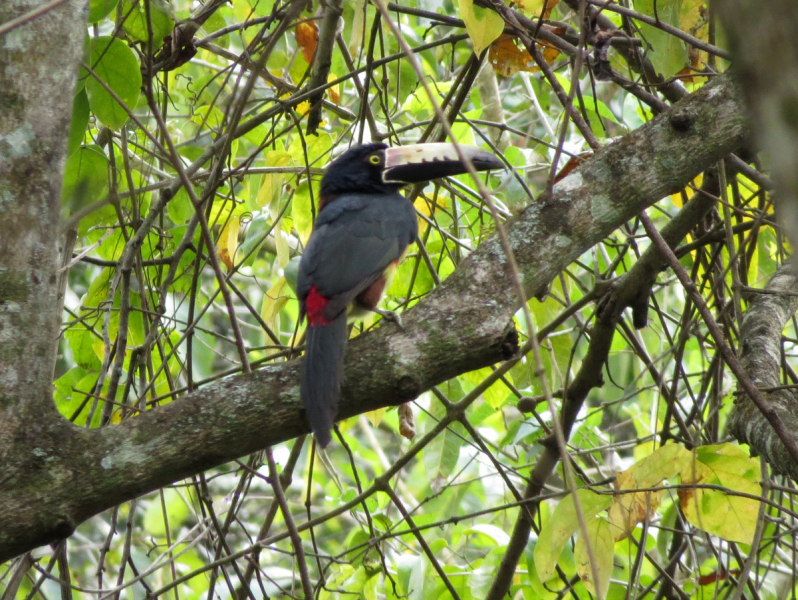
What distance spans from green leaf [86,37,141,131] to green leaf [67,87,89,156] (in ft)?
0.10

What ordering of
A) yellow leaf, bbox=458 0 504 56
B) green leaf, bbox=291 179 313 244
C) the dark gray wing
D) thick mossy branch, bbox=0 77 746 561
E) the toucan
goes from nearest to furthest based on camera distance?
thick mossy branch, bbox=0 77 746 561, yellow leaf, bbox=458 0 504 56, the toucan, the dark gray wing, green leaf, bbox=291 179 313 244

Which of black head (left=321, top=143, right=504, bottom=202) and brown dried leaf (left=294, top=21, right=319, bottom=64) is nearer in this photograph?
black head (left=321, top=143, right=504, bottom=202)

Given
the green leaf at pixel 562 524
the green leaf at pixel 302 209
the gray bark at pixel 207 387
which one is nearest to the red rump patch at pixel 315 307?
the gray bark at pixel 207 387

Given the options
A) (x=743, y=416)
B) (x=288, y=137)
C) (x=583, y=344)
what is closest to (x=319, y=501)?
(x=583, y=344)

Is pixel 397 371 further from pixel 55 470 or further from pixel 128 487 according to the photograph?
pixel 55 470

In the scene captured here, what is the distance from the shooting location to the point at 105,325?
3.06 m

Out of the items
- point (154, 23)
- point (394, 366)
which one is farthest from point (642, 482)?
point (154, 23)

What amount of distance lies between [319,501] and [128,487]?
26.7 feet

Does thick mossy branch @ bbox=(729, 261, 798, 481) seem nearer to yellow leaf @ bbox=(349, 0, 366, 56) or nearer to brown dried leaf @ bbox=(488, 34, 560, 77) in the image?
brown dried leaf @ bbox=(488, 34, 560, 77)

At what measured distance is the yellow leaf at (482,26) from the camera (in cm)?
259

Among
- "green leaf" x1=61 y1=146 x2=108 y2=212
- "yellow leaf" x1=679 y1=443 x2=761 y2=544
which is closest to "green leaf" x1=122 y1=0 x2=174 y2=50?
"green leaf" x1=61 y1=146 x2=108 y2=212

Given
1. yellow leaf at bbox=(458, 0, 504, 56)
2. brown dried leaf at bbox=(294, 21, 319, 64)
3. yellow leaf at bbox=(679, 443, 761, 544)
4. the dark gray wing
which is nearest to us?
yellow leaf at bbox=(679, 443, 761, 544)

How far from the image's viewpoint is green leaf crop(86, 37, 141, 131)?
2645mm

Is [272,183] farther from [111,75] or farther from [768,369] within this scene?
[768,369]
